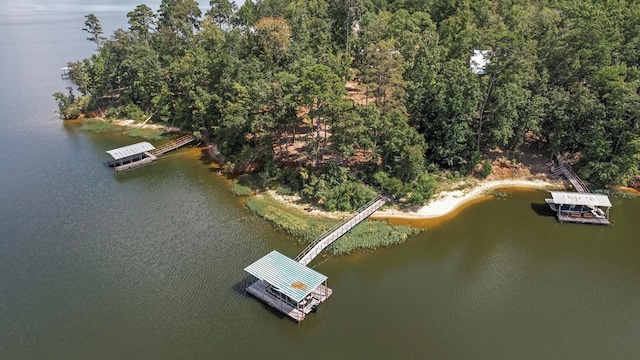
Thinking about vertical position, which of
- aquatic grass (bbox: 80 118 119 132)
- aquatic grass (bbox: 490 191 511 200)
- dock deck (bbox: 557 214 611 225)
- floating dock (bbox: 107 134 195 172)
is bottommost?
dock deck (bbox: 557 214 611 225)

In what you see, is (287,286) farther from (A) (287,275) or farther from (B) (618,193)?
(B) (618,193)

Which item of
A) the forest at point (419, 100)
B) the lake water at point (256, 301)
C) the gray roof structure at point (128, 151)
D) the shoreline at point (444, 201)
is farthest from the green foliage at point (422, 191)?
the gray roof structure at point (128, 151)

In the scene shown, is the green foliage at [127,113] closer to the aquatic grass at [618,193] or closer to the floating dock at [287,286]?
the floating dock at [287,286]

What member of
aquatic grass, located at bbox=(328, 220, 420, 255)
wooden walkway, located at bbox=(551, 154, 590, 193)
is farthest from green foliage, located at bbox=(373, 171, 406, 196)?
wooden walkway, located at bbox=(551, 154, 590, 193)

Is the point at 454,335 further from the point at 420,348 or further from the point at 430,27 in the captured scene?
the point at 430,27

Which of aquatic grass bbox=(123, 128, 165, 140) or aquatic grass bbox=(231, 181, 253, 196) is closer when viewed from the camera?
aquatic grass bbox=(231, 181, 253, 196)

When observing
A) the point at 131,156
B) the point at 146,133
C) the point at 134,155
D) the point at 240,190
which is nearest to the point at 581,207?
the point at 240,190

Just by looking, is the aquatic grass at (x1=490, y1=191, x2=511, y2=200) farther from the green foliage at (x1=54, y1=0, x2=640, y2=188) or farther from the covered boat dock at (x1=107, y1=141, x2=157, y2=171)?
the covered boat dock at (x1=107, y1=141, x2=157, y2=171)
